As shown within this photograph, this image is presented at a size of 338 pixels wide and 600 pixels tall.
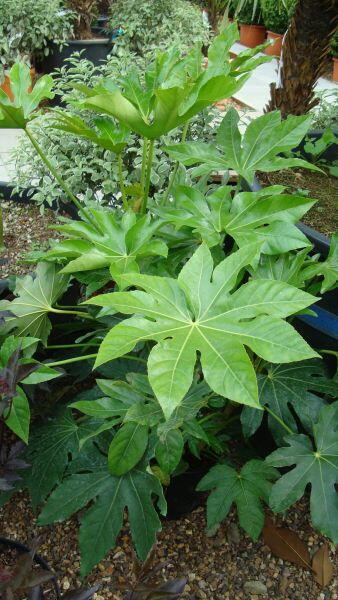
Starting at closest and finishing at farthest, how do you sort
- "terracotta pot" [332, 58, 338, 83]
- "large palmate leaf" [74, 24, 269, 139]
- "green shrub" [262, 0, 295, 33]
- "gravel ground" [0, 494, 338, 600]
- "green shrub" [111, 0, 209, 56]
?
"large palmate leaf" [74, 24, 269, 139] → "gravel ground" [0, 494, 338, 600] → "green shrub" [111, 0, 209, 56] → "terracotta pot" [332, 58, 338, 83] → "green shrub" [262, 0, 295, 33]

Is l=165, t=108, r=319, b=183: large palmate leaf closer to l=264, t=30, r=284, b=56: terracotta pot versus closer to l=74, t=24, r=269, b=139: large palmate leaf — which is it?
l=74, t=24, r=269, b=139: large palmate leaf

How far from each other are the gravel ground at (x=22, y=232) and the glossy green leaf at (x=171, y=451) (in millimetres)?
1495

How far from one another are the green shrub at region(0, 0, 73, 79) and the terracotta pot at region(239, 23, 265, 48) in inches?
162

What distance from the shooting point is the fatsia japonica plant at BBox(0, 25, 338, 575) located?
1073 mm

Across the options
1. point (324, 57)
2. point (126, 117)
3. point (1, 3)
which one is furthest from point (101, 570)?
point (1, 3)

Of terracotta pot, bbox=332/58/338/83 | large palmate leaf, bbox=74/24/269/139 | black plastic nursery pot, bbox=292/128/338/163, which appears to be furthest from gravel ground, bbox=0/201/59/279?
terracotta pot, bbox=332/58/338/83

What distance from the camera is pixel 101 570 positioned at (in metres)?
1.54

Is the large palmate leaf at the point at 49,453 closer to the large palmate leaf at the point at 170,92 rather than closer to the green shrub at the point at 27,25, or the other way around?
the large palmate leaf at the point at 170,92

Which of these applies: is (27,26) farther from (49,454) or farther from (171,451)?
(171,451)

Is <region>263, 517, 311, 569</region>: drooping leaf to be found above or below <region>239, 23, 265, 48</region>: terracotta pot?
below

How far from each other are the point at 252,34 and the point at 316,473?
8314mm

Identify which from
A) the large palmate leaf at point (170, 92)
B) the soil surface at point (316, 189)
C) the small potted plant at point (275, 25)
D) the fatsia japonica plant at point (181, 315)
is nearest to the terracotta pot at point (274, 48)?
the small potted plant at point (275, 25)

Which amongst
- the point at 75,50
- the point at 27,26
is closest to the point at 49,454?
the point at 27,26

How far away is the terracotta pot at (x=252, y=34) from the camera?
27.4 feet
